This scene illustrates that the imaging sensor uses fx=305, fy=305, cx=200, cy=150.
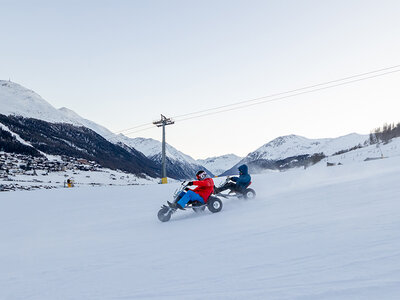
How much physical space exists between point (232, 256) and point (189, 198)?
16.0 feet

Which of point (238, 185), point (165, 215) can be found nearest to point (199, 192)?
point (165, 215)

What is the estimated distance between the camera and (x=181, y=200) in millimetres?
9055

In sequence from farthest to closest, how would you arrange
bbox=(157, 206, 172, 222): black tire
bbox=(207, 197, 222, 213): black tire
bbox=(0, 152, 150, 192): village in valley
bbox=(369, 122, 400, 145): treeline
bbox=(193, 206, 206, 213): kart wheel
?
bbox=(0, 152, 150, 192): village in valley < bbox=(369, 122, 400, 145): treeline < bbox=(193, 206, 206, 213): kart wheel < bbox=(207, 197, 222, 213): black tire < bbox=(157, 206, 172, 222): black tire

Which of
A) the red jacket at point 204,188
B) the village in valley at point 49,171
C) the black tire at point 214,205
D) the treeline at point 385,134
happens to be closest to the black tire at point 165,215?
the red jacket at point 204,188

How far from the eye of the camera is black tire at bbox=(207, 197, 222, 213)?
9.19m

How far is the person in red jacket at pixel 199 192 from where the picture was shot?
9.07 m

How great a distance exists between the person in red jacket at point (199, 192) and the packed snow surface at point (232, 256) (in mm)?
500

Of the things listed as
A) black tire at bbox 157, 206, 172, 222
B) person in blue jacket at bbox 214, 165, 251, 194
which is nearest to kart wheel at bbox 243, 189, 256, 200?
person in blue jacket at bbox 214, 165, 251, 194

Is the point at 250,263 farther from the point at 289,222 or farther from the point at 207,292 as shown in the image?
the point at 289,222

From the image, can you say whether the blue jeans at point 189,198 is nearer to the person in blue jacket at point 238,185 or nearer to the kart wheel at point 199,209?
the kart wheel at point 199,209

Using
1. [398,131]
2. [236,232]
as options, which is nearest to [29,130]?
[398,131]

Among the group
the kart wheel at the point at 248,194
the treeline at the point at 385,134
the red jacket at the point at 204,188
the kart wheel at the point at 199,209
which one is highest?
the treeline at the point at 385,134

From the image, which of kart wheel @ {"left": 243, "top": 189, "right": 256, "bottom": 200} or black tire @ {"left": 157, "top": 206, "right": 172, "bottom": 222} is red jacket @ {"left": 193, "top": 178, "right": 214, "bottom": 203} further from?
kart wheel @ {"left": 243, "top": 189, "right": 256, "bottom": 200}

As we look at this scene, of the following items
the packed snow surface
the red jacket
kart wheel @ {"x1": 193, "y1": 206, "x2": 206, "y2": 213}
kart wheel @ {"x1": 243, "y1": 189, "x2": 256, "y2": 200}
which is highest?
the red jacket
